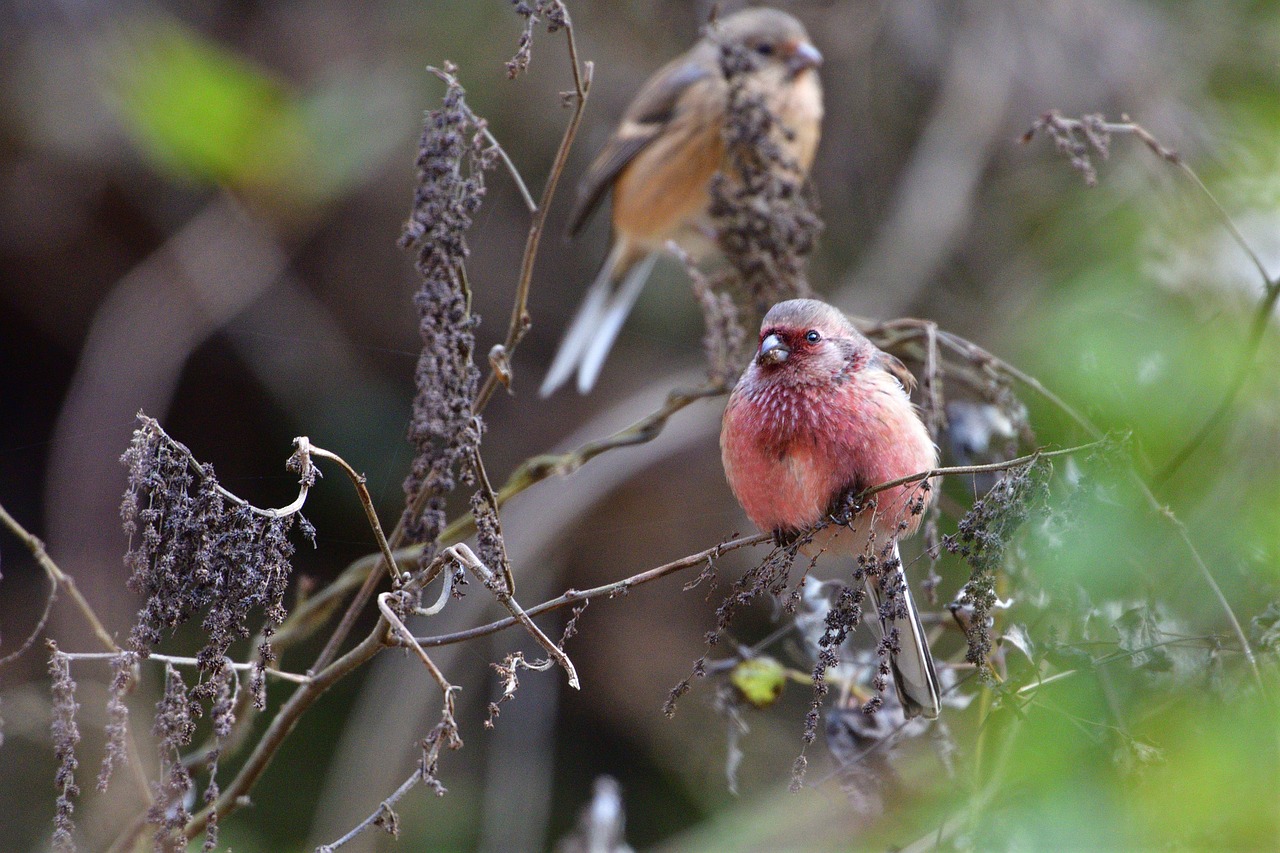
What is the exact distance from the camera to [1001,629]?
251cm

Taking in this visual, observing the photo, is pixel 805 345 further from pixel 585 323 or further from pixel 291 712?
pixel 585 323

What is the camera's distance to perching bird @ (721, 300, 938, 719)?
2480mm

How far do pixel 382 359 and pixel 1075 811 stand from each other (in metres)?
4.14

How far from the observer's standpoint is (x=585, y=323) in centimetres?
496

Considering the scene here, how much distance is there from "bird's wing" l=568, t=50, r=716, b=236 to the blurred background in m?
0.36

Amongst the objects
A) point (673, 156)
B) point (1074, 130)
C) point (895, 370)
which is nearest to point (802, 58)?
point (673, 156)

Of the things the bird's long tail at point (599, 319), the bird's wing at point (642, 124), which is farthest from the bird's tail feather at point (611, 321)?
the bird's wing at point (642, 124)

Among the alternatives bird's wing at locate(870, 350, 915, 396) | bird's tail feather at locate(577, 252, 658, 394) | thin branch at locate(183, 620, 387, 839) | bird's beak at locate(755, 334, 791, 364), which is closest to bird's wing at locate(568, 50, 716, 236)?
bird's tail feather at locate(577, 252, 658, 394)

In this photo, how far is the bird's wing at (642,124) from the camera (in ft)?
16.0

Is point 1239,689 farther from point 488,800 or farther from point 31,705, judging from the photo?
point 488,800

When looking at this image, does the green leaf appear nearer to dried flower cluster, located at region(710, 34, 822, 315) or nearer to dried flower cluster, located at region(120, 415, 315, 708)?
dried flower cluster, located at region(710, 34, 822, 315)

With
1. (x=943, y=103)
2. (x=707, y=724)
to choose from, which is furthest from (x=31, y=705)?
(x=943, y=103)

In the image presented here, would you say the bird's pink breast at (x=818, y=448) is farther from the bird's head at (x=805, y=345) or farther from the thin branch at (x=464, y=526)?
the thin branch at (x=464, y=526)

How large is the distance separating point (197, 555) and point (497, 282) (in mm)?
3941
